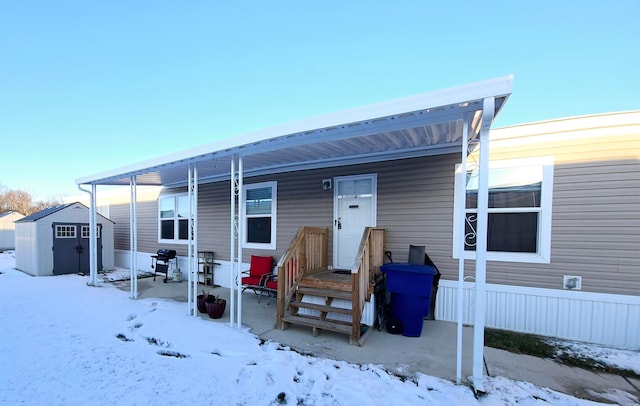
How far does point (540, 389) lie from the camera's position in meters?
2.46

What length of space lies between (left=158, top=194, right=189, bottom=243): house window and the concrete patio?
13.8ft

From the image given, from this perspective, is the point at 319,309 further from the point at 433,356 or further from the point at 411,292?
the point at 433,356

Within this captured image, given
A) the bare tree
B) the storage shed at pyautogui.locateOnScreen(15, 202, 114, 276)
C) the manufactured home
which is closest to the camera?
the manufactured home

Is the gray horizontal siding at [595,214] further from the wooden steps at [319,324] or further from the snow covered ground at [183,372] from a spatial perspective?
the wooden steps at [319,324]

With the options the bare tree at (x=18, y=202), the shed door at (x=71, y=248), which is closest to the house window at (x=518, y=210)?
the shed door at (x=71, y=248)

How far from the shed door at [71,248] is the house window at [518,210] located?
34.1 ft

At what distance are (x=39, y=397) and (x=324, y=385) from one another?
2.43m

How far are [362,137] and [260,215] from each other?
348cm

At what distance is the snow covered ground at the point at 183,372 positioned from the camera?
2316mm

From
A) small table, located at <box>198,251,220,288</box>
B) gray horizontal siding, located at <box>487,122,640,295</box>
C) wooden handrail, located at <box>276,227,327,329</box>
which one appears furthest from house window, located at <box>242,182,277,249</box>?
gray horizontal siding, located at <box>487,122,640,295</box>

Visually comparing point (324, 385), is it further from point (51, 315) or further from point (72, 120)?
point (72, 120)

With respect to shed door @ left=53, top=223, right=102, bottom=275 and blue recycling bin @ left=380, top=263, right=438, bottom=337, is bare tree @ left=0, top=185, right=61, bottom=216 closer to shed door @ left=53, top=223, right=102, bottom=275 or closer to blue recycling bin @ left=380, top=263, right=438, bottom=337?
shed door @ left=53, top=223, right=102, bottom=275

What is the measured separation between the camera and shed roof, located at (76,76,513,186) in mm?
2426

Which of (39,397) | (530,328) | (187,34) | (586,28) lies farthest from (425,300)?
(187,34)
